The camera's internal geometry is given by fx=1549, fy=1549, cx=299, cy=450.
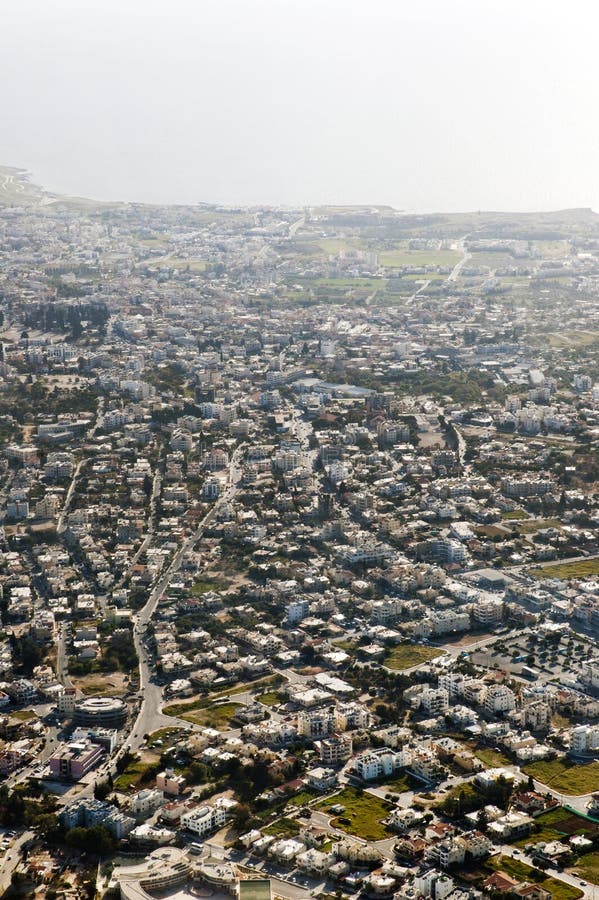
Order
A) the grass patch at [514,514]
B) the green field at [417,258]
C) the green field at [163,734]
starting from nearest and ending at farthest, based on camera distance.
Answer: the green field at [163,734] → the grass patch at [514,514] → the green field at [417,258]

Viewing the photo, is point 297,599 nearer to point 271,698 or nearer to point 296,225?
point 271,698

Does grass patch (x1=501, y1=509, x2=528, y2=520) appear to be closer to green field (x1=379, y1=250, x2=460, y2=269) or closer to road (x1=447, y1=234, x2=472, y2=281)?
road (x1=447, y1=234, x2=472, y2=281)

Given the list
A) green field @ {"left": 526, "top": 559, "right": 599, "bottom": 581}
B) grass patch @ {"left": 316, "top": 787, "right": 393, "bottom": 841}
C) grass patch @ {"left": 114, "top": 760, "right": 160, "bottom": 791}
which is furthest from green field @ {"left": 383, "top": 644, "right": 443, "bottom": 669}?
grass patch @ {"left": 114, "top": 760, "right": 160, "bottom": 791}

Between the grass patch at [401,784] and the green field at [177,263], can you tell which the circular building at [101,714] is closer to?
the grass patch at [401,784]

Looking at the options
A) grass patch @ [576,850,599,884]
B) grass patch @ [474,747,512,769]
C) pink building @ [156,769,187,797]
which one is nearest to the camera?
grass patch @ [576,850,599,884]

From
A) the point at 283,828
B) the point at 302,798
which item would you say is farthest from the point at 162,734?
the point at 283,828

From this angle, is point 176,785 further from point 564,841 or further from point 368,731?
point 564,841

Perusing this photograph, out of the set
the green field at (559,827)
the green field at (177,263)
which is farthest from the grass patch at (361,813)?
the green field at (177,263)
